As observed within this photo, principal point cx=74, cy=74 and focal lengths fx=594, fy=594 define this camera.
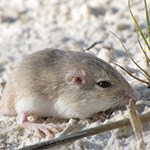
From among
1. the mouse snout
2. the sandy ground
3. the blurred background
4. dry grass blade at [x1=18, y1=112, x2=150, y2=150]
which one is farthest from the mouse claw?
the blurred background

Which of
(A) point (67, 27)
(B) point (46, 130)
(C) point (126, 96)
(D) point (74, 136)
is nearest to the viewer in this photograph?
(D) point (74, 136)

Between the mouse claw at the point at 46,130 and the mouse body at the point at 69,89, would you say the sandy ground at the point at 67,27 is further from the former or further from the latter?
the mouse claw at the point at 46,130

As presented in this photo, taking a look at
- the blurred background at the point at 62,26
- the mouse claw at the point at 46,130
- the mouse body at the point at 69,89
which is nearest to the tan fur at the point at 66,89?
the mouse body at the point at 69,89

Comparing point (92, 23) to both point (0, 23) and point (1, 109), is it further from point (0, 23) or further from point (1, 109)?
point (1, 109)

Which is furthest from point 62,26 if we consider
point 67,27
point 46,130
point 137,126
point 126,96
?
point 137,126

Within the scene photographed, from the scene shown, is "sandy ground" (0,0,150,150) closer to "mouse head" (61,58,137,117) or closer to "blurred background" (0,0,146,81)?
"blurred background" (0,0,146,81)

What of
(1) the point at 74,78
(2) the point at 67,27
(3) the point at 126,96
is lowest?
(3) the point at 126,96

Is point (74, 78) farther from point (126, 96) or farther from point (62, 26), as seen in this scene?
point (62, 26)

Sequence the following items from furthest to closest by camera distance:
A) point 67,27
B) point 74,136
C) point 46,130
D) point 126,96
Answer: point 67,27 < point 126,96 < point 46,130 < point 74,136
